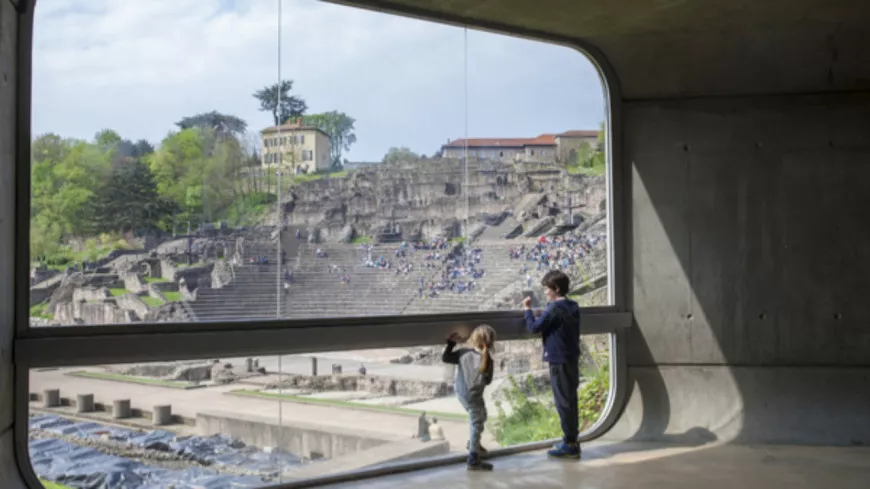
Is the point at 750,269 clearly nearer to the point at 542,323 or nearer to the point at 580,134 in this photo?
the point at 580,134

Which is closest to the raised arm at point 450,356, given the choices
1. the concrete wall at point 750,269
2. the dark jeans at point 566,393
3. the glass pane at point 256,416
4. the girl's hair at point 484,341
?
the girl's hair at point 484,341

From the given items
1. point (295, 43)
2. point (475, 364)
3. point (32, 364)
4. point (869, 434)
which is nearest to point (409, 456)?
point (475, 364)

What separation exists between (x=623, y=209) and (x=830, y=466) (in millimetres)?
2290

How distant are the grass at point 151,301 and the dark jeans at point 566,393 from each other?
2535 mm

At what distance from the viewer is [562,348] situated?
5.09 metres

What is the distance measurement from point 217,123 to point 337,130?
78cm

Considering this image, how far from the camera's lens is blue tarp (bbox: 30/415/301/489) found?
388 cm

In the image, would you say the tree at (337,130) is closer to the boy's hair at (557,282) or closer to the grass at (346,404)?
the grass at (346,404)

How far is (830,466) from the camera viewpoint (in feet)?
16.3

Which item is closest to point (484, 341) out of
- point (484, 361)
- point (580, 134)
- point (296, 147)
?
point (484, 361)

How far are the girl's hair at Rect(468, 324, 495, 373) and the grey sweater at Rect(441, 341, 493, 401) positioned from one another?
0.08 ft

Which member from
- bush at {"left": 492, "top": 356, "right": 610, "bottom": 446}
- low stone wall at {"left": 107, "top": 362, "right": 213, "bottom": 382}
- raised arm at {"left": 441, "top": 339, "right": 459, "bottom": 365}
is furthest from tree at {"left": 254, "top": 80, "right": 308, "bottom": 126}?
bush at {"left": 492, "top": 356, "right": 610, "bottom": 446}

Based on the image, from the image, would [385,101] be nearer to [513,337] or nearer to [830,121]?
[513,337]

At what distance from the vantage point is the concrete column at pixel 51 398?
12.6ft
